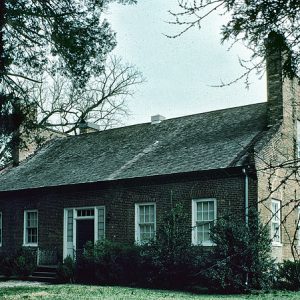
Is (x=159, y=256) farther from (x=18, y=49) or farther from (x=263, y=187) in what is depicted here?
(x=18, y=49)

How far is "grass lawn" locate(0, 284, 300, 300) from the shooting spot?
1478 centimetres

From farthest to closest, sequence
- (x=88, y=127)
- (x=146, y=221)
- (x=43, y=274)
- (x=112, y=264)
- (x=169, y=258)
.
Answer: (x=88, y=127) < (x=43, y=274) < (x=146, y=221) < (x=112, y=264) < (x=169, y=258)

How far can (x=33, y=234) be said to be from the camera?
85.3ft

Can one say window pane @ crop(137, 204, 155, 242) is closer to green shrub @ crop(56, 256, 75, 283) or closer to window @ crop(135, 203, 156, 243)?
window @ crop(135, 203, 156, 243)

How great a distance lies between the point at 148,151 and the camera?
24281mm

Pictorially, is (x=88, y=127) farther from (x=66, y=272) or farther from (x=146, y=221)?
(x=66, y=272)

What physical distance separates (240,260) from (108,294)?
4397 millimetres

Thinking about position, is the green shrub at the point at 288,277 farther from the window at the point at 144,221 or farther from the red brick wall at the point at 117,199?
the window at the point at 144,221

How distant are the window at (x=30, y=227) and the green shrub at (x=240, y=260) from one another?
11.4 metres

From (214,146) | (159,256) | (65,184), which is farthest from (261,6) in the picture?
(65,184)

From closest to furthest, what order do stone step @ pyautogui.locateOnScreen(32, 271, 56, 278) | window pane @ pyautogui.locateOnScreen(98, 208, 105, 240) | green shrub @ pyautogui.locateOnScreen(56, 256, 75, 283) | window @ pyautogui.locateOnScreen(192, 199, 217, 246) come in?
window @ pyautogui.locateOnScreen(192, 199, 217, 246), green shrub @ pyautogui.locateOnScreen(56, 256, 75, 283), stone step @ pyautogui.locateOnScreen(32, 271, 56, 278), window pane @ pyautogui.locateOnScreen(98, 208, 105, 240)

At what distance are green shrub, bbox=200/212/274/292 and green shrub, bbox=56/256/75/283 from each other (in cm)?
612

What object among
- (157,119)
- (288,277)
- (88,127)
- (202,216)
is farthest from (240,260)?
(88,127)

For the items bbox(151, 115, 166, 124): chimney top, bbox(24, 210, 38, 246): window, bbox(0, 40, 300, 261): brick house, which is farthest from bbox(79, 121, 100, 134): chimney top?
bbox(24, 210, 38, 246): window
